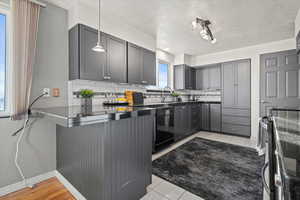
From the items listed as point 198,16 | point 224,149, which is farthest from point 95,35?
point 224,149

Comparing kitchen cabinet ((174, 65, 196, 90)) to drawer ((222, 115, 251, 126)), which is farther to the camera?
kitchen cabinet ((174, 65, 196, 90))

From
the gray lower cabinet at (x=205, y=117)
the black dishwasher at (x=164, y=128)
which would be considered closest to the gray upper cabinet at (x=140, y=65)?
the black dishwasher at (x=164, y=128)

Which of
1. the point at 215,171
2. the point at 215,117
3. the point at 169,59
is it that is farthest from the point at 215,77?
the point at 215,171

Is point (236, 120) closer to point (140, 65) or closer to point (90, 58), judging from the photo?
point (140, 65)

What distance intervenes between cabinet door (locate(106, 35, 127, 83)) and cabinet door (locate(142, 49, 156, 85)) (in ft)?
1.73

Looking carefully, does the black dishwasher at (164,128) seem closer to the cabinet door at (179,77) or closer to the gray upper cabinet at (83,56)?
the gray upper cabinet at (83,56)

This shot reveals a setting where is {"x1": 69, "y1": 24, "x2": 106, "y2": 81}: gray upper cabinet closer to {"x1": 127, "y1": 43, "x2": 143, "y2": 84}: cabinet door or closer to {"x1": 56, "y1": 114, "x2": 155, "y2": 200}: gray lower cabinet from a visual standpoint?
{"x1": 127, "y1": 43, "x2": 143, "y2": 84}: cabinet door

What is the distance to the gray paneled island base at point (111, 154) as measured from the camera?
3.64 feet

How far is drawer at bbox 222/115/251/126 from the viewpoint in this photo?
12.2 ft

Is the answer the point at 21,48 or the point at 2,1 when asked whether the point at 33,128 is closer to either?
the point at 21,48

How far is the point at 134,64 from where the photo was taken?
8.65ft

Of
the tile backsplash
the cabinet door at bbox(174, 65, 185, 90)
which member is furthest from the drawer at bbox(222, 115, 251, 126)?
the tile backsplash

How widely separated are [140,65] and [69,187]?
2.25 m

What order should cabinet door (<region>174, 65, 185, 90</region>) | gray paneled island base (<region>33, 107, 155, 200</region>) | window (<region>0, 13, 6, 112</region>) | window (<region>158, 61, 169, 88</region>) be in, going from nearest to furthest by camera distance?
gray paneled island base (<region>33, 107, 155, 200</region>), window (<region>0, 13, 6, 112</region>), window (<region>158, 61, 169, 88</region>), cabinet door (<region>174, 65, 185, 90</region>)
